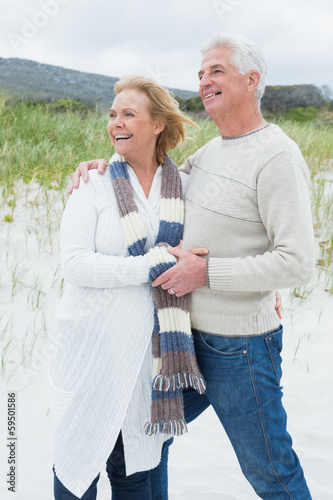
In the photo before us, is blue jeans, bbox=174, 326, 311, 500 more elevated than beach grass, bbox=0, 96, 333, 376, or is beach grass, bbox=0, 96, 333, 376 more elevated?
beach grass, bbox=0, 96, 333, 376

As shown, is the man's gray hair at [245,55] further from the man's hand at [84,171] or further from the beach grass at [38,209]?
the beach grass at [38,209]

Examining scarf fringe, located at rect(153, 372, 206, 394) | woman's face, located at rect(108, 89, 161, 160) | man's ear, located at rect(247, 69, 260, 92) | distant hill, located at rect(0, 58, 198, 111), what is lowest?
scarf fringe, located at rect(153, 372, 206, 394)

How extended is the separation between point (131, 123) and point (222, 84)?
0.39 m

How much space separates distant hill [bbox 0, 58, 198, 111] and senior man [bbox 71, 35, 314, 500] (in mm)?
5585

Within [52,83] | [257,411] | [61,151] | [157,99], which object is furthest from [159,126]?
[52,83]

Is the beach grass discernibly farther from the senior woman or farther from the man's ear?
the man's ear

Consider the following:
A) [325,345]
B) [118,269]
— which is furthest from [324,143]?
[118,269]

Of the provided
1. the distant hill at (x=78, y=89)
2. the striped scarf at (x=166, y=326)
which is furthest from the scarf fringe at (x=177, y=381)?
the distant hill at (x=78, y=89)

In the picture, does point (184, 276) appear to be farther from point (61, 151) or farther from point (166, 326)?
point (61, 151)

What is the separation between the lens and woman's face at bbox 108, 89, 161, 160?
1831 mm

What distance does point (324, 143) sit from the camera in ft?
21.7

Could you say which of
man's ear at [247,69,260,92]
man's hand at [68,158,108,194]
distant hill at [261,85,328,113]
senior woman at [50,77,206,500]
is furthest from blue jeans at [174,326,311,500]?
distant hill at [261,85,328,113]

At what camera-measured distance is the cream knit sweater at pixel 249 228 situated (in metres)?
1.51

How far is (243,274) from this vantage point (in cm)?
156
